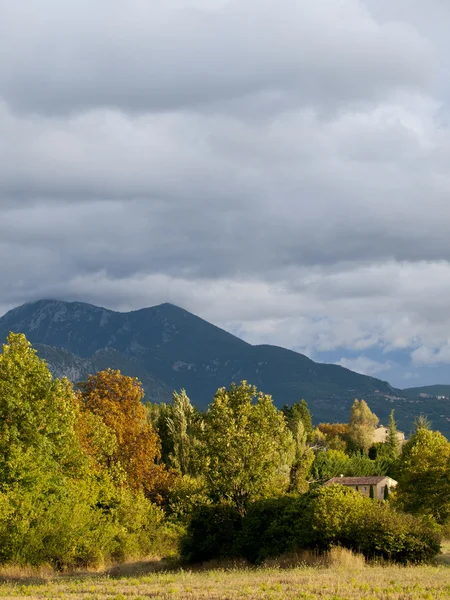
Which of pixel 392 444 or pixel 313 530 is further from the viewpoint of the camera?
pixel 392 444

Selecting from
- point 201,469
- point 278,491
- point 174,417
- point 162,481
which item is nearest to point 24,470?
point 201,469

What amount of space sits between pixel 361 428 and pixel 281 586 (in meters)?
159

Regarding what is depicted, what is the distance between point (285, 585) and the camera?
2809 centimetres

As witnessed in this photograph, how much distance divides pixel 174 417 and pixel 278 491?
35.3m

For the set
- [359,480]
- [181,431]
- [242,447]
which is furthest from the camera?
[359,480]

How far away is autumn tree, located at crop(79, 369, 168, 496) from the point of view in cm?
6650

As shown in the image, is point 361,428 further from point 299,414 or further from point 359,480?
point 359,480

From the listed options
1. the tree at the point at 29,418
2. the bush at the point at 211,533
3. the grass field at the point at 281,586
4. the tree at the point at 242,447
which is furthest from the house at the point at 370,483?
the grass field at the point at 281,586

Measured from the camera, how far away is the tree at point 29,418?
45938mm

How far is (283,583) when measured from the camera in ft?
94.9

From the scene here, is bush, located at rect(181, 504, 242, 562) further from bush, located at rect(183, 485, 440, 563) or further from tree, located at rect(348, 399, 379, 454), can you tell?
tree, located at rect(348, 399, 379, 454)

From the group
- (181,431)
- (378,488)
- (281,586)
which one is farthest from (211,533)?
(378,488)

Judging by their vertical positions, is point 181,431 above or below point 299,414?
above

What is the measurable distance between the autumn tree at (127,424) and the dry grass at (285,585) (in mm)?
28042
